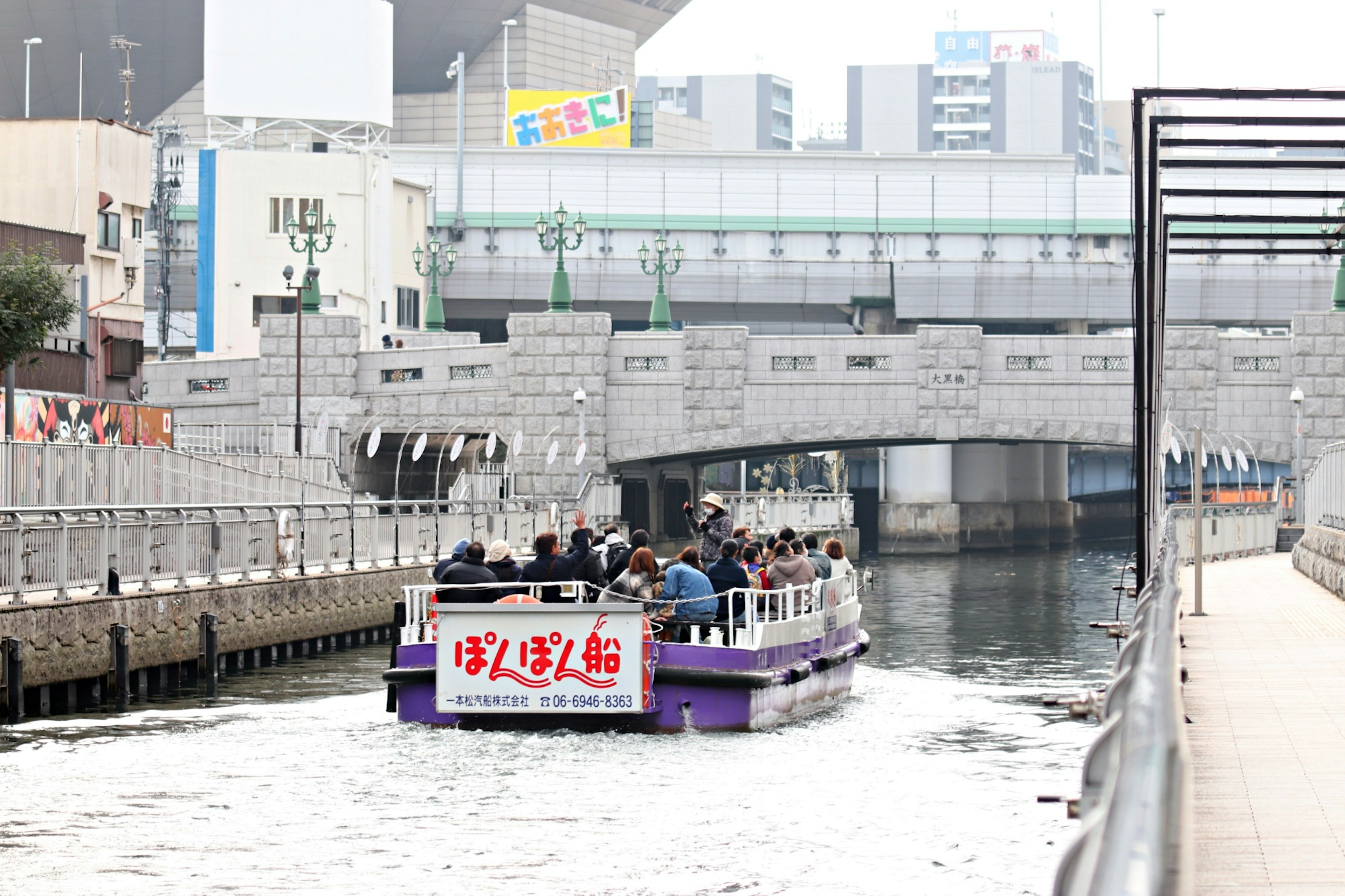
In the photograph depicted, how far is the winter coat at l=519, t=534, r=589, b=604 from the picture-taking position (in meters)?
20.4

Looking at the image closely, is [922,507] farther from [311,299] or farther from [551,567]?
[551,567]

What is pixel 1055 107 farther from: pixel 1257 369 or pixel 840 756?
pixel 840 756

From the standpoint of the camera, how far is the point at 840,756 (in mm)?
19266

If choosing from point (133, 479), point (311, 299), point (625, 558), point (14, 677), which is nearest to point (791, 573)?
point (625, 558)

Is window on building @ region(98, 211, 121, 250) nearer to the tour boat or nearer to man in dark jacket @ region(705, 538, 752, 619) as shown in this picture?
the tour boat

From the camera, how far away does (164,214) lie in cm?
7769

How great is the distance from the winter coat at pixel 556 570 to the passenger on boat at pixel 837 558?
14.7 ft

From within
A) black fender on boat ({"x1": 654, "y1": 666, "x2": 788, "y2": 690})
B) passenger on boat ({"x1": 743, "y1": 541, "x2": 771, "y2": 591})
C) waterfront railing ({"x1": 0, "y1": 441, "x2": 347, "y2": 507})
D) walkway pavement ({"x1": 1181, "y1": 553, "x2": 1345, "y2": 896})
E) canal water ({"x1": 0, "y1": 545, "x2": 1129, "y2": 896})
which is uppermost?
waterfront railing ({"x1": 0, "y1": 441, "x2": 347, "y2": 507})

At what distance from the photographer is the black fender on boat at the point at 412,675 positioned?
64.0ft

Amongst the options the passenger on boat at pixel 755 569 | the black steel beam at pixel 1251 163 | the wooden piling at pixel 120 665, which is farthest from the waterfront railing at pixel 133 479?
the black steel beam at pixel 1251 163

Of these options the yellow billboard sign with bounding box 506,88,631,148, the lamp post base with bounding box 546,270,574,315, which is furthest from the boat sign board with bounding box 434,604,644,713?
the yellow billboard sign with bounding box 506,88,631,148

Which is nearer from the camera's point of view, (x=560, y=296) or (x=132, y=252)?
(x=560, y=296)

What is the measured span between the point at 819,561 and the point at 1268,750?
40.3ft

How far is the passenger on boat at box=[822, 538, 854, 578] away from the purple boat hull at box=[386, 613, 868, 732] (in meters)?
4.56
